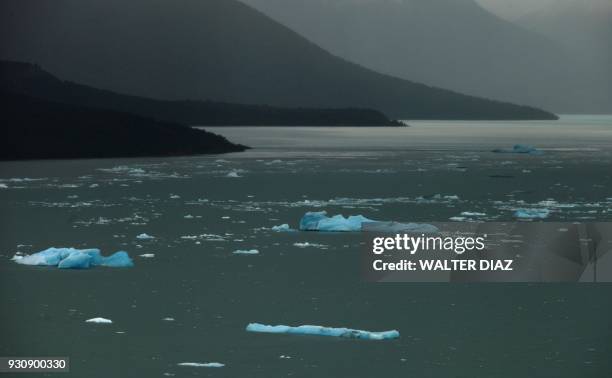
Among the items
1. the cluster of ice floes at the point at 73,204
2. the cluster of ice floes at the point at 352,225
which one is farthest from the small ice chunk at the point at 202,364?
the cluster of ice floes at the point at 73,204

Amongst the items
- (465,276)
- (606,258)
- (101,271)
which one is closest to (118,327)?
(101,271)

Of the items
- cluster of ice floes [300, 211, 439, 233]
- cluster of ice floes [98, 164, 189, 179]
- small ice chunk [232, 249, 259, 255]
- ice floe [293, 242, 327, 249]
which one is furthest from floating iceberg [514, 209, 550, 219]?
cluster of ice floes [98, 164, 189, 179]

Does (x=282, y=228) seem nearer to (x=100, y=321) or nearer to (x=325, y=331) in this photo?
(x=100, y=321)

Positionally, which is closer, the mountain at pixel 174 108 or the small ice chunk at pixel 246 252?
the small ice chunk at pixel 246 252

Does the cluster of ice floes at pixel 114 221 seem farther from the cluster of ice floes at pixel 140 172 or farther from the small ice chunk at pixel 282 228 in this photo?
the cluster of ice floes at pixel 140 172

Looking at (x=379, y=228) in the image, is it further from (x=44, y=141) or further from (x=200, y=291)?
(x=44, y=141)

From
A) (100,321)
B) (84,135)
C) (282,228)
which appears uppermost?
(84,135)

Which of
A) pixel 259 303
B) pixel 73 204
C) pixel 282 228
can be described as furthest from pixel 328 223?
pixel 73 204
